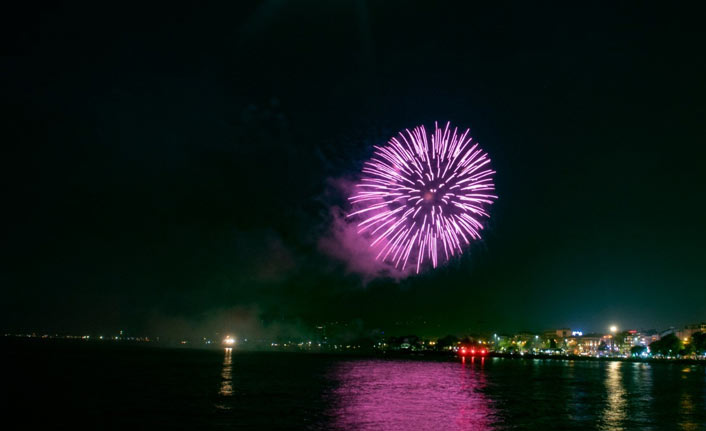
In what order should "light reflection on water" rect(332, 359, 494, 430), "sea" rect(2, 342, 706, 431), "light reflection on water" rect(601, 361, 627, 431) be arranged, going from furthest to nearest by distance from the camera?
"light reflection on water" rect(601, 361, 627, 431), "sea" rect(2, 342, 706, 431), "light reflection on water" rect(332, 359, 494, 430)

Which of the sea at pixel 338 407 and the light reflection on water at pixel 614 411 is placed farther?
the light reflection on water at pixel 614 411

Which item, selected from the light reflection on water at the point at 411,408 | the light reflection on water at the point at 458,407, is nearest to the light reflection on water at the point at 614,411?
the light reflection on water at the point at 458,407

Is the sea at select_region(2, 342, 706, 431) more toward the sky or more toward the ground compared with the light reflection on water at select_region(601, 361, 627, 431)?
more toward the ground

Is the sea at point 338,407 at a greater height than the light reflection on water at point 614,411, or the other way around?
the light reflection on water at point 614,411

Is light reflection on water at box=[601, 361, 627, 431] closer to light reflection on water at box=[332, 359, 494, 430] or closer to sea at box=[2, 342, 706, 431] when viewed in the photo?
sea at box=[2, 342, 706, 431]

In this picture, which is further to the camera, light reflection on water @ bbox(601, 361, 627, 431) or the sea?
light reflection on water @ bbox(601, 361, 627, 431)

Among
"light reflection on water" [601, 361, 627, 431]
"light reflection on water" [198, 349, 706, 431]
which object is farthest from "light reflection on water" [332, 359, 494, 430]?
"light reflection on water" [601, 361, 627, 431]

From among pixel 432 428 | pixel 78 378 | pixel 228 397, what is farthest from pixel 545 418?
pixel 78 378

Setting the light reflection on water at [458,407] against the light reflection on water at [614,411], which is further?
the light reflection on water at [614,411]

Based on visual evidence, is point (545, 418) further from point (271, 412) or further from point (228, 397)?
point (228, 397)

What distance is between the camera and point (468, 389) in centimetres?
4781

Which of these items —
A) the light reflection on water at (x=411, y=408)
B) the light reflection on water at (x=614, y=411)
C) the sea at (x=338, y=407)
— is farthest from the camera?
the light reflection on water at (x=614, y=411)

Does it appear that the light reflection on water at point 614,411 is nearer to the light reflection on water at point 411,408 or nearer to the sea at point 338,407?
the sea at point 338,407

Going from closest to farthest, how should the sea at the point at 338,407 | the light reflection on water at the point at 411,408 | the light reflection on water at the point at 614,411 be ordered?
the light reflection on water at the point at 411,408 < the sea at the point at 338,407 < the light reflection on water at the point at 614,411
